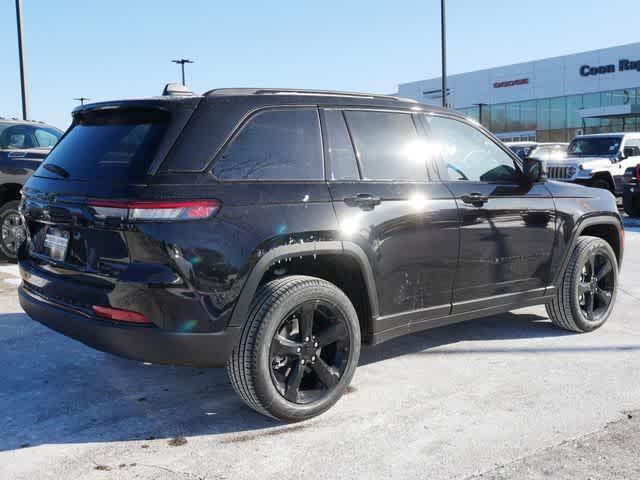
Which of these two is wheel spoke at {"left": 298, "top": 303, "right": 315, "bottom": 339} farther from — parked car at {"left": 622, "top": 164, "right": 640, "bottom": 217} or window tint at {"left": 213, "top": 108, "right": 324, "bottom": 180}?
parked car at {"left": 622, "top": 164, "right": 640, "bottom": 217}

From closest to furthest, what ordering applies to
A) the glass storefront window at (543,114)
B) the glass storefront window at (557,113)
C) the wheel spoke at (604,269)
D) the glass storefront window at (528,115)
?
the wheel spoke at (604,269)
the glass storefront window at (557,113)
the glass storefront window at (543,114)
the glass storefront window at (528,115)

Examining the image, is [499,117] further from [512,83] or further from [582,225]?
[582,225]

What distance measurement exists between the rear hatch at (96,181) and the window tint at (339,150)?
2.74 feet

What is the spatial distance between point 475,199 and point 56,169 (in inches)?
102

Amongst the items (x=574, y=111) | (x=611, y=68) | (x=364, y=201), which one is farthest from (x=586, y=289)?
(x=574, y=111)

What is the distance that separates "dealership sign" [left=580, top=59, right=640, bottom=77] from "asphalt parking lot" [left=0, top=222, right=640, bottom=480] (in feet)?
156

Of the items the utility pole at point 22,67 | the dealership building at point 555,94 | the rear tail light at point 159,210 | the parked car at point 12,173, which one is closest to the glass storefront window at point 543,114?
the dealership building at point 555,94

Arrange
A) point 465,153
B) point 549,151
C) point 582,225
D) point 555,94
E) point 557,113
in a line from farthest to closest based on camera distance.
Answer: point 557,113 → point 555,94 → point 549,151 → point 582,225 → point 465,153

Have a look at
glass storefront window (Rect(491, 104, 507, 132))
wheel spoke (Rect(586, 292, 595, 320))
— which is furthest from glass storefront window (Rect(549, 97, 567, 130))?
wheel spoke (Rect(586, 292, 595, 320))

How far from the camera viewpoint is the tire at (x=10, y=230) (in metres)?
9.08

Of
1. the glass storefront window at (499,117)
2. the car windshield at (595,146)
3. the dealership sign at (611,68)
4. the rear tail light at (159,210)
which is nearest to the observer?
the rear tail light at (159,210)

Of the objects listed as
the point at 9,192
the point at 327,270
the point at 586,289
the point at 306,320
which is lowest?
the point at 586,289

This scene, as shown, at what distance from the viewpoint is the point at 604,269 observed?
5.88m

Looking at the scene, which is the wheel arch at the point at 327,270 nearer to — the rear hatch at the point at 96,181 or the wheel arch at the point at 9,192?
the rear hatch at the point at 96,181
